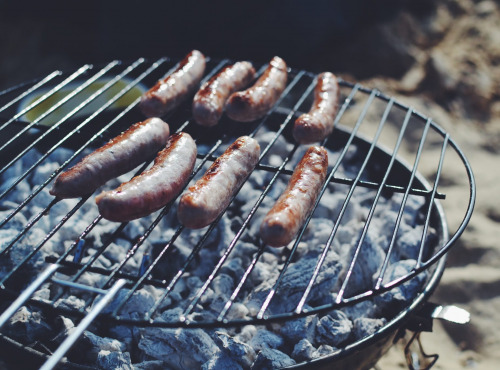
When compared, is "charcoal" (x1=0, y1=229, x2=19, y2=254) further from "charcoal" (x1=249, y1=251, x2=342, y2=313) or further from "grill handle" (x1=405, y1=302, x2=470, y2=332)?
"grill handle" (x1=405, y1=302, x2=470, y2=332)

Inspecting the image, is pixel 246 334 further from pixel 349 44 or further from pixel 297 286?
pixel 349 44

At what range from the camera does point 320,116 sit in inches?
118

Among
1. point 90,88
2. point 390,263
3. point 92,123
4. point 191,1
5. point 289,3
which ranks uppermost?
point 289,3

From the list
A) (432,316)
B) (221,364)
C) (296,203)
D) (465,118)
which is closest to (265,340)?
(221,364)

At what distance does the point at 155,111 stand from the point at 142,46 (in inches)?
125

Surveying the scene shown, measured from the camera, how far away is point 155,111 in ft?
10.0

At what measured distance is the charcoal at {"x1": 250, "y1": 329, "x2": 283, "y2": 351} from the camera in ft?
7.55

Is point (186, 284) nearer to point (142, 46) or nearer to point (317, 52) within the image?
point (142, 46)

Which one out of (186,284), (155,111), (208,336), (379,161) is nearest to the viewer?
(208,336)

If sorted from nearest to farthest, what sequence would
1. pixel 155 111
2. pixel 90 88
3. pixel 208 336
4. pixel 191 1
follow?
pixel 208 336, pixel 155 111, pixel 90 88, pixel 191 1

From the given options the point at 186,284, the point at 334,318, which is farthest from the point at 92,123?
the point at 334,318

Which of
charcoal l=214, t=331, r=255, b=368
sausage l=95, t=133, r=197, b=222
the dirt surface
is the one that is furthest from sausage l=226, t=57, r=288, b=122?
the dirt surface

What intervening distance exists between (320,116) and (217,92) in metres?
0.70

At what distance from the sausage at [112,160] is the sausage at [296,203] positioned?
0.86 meters
